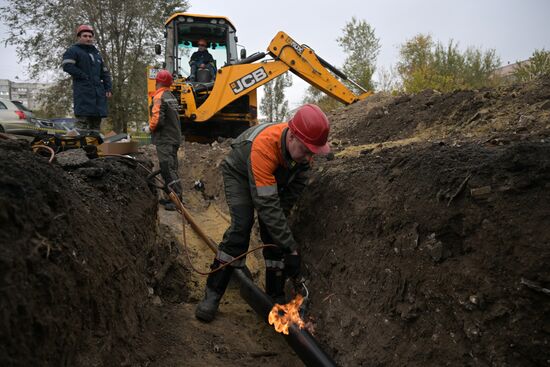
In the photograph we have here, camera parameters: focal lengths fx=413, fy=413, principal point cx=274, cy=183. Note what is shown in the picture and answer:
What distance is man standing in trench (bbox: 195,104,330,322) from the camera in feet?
11.5

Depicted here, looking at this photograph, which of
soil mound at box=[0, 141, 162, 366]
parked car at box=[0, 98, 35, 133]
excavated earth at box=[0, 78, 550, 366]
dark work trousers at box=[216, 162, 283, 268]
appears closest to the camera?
soil mound at box=[0, 141, 162, 366]

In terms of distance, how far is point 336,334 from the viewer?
3383 millimetres

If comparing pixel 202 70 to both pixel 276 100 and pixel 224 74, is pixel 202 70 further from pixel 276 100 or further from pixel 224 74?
pixel 276 100

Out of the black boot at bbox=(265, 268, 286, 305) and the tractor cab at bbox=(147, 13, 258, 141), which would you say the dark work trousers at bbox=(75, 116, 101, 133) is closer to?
the tractor cab at bbox=(147, 13, 258, 141)

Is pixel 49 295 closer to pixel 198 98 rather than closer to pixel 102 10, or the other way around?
pixel 198 98

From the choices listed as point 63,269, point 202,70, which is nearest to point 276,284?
point 63,269

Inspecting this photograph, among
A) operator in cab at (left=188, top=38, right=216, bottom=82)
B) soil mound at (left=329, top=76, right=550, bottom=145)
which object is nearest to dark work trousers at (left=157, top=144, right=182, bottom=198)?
soil mound at (left=329, top=76, right=550, bottom=145)

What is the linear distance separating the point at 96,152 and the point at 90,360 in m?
2.82

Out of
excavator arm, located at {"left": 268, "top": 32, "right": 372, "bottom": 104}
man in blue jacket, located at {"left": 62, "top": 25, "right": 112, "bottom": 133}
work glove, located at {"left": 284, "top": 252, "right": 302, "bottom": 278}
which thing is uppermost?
excavator arm, located at {"left": 268, "top": 32, "right": 372, "bottom": 104}

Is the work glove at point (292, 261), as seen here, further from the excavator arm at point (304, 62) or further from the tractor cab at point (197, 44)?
the tractor cab at point (197, 44)

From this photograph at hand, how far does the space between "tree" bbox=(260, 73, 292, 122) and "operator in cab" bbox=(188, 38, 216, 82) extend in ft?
69.2

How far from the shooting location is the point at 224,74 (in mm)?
9227

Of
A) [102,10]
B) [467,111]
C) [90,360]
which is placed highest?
[102,10]

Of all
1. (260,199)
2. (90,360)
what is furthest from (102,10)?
(90,360)
